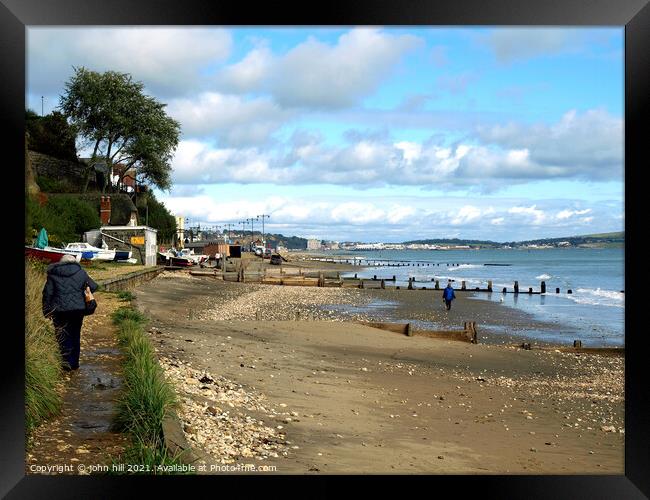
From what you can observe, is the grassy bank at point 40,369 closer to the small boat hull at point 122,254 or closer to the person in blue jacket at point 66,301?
the person in blue jacket at point 66,301

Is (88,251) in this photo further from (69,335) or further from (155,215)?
(155,215)

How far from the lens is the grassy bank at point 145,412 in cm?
527

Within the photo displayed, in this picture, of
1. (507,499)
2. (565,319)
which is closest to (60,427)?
(507,499)

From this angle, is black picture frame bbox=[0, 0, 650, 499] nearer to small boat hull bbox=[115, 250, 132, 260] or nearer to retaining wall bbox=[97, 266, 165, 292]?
retaining wall bbox=[97, 266, 165, 292]

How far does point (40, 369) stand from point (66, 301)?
1.47 meters

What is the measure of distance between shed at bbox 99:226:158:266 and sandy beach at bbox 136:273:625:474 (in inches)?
948

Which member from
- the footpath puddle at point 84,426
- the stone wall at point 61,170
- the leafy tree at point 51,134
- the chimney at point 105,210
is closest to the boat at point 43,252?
the footpath puddle at point 84,426

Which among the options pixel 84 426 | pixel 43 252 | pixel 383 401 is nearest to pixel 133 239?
pixel 43 252

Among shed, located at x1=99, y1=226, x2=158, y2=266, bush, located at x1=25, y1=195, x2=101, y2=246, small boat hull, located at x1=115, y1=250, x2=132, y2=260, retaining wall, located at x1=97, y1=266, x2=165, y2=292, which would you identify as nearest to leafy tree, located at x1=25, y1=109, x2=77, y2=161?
bush, located at x1=25, y1=195, x2=101, y2=246
